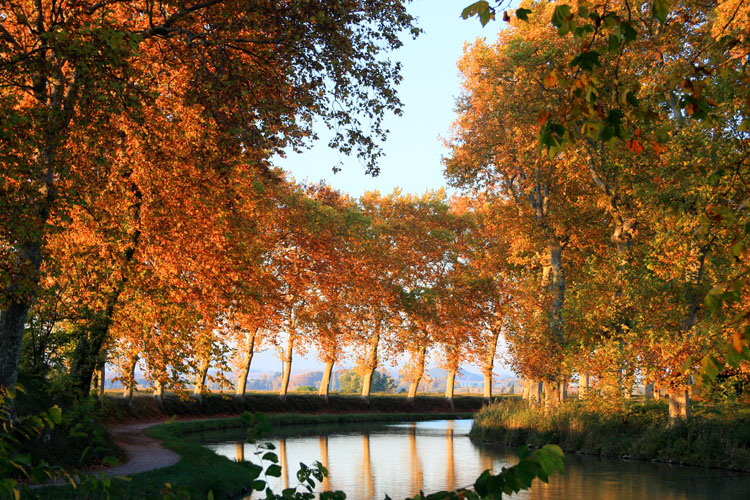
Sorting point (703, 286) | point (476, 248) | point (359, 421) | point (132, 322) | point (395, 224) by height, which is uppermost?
point (395, 224)

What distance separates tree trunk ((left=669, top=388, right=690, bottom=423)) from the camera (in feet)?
80.0

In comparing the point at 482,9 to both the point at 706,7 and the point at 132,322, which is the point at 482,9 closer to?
the point at 132,322

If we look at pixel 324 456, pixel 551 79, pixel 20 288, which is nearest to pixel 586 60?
pixel 551 79

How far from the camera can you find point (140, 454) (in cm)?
2047

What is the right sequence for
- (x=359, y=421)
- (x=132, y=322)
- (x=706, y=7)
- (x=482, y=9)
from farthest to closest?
(x=359, y=421) < (x=706, y=7) < (x=132, y=322) < (x=482, y=9)

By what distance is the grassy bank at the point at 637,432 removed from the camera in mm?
22203

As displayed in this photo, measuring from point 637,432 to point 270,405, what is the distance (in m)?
27.4

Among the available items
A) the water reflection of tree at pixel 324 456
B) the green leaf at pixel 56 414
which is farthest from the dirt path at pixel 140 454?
the green leaf at pixel 56 414

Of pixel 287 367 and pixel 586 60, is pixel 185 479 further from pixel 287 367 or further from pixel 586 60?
pixel 287 367

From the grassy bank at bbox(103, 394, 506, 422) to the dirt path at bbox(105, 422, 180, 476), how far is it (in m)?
1.54

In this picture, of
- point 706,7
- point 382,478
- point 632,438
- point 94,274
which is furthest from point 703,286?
point 94,274

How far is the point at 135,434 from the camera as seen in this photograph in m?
27.0

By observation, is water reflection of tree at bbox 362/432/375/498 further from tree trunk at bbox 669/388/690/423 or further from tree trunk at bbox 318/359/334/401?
tree trunk at bbox 318/359/334/401

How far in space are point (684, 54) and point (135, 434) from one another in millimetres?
25472
